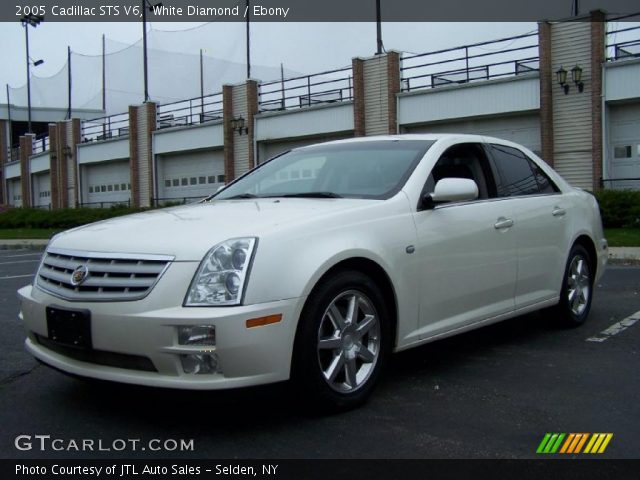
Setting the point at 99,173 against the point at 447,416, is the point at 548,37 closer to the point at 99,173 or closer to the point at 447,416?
the point at 447,416

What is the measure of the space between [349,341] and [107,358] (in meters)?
1.27

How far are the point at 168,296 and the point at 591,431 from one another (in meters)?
2.22

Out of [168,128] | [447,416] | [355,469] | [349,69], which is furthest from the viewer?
[168,128]

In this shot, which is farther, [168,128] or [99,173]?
[99,173]

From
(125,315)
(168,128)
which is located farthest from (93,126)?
(125,315)

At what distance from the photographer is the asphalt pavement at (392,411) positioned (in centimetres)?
346

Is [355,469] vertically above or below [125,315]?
below

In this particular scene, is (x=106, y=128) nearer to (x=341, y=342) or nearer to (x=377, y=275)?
(x=377, y=275)

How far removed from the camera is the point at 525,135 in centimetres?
2400

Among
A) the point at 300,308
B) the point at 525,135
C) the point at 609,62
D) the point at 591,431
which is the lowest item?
the point at 591,431

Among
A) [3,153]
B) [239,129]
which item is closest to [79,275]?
[239,129]

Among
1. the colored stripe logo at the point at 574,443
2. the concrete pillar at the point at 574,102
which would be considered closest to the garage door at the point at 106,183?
the concrete pillar at the point at 574,102

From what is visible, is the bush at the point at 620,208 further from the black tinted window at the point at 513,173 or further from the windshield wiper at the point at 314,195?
the windshield wiper at the point at 314,195

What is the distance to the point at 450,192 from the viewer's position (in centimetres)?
446
